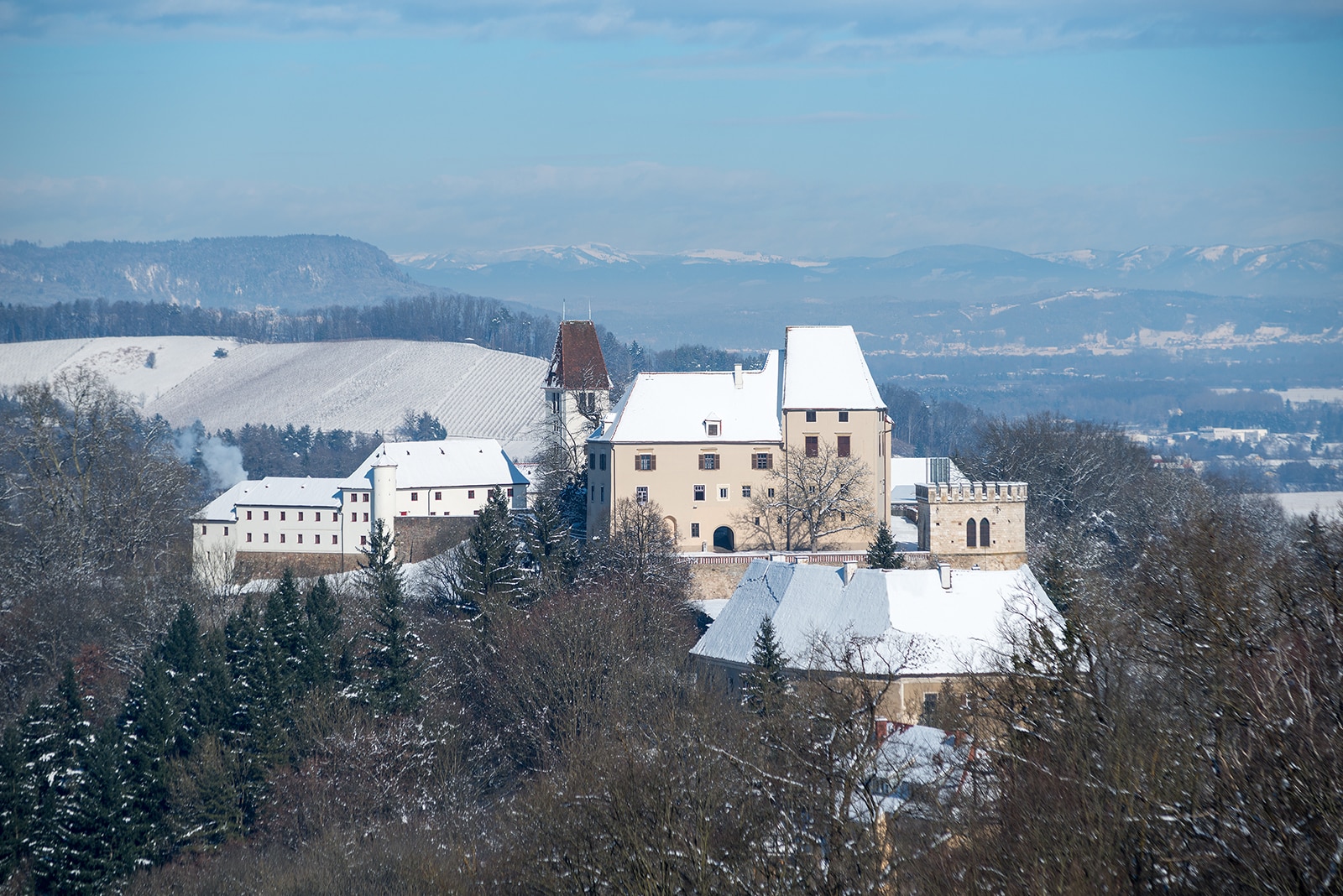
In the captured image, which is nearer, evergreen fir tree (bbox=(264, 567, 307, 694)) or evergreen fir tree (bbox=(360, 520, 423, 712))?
evergreen fir tree (bbox=(360, 520, 423, 712))

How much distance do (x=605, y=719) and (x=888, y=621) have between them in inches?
299

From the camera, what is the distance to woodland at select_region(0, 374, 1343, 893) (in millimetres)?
14625

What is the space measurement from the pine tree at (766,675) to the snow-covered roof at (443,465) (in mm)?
A: 40778

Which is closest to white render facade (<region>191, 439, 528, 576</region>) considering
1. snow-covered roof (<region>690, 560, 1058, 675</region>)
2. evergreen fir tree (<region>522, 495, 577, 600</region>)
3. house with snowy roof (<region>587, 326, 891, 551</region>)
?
house with snowy roof (<region>587, 326, 891, 551</region>)

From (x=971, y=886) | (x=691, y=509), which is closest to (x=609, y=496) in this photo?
(x=691, y=509)

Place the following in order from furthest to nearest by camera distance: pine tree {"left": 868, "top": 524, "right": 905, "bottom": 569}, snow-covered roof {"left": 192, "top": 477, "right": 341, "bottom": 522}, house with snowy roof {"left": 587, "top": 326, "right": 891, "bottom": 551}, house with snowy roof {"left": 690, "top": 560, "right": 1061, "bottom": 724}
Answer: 1. snow-covered roof {"left": 192, "top": 477, "right": 341, "bottom": 522}
2. house with snowy roof {"left": 587, "top": 326, "right": 891, "bottom": 551}
3. pine tree {"left": 868, "top": 524, "right": 905, "bottom": 569}
4. house with snowy roof {"left": 690, "top": 560, "right": 1061, "bottom": 724}

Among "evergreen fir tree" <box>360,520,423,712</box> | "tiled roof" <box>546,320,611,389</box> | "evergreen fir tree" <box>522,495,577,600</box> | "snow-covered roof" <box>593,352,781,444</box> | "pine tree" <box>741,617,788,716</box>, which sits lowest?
"evergreen fir tree" <box>360,520,423,712</box>

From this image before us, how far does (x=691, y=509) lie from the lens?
5541cm

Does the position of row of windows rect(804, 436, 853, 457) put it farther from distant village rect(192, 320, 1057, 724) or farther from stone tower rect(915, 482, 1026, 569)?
stone tower rect(915, 482, 1026, 569)

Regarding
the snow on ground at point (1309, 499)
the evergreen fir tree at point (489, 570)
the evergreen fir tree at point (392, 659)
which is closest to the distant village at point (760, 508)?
the evergreen fir tree at point (489, 570)

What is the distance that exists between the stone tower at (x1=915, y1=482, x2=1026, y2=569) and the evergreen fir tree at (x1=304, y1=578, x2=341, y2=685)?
18.5m

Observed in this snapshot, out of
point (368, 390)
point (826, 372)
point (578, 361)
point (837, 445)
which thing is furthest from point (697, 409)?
point (368, 390)

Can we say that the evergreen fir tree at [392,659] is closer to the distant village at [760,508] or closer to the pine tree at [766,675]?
the distant village at [760,508]

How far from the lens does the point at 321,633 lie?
42125 mm
